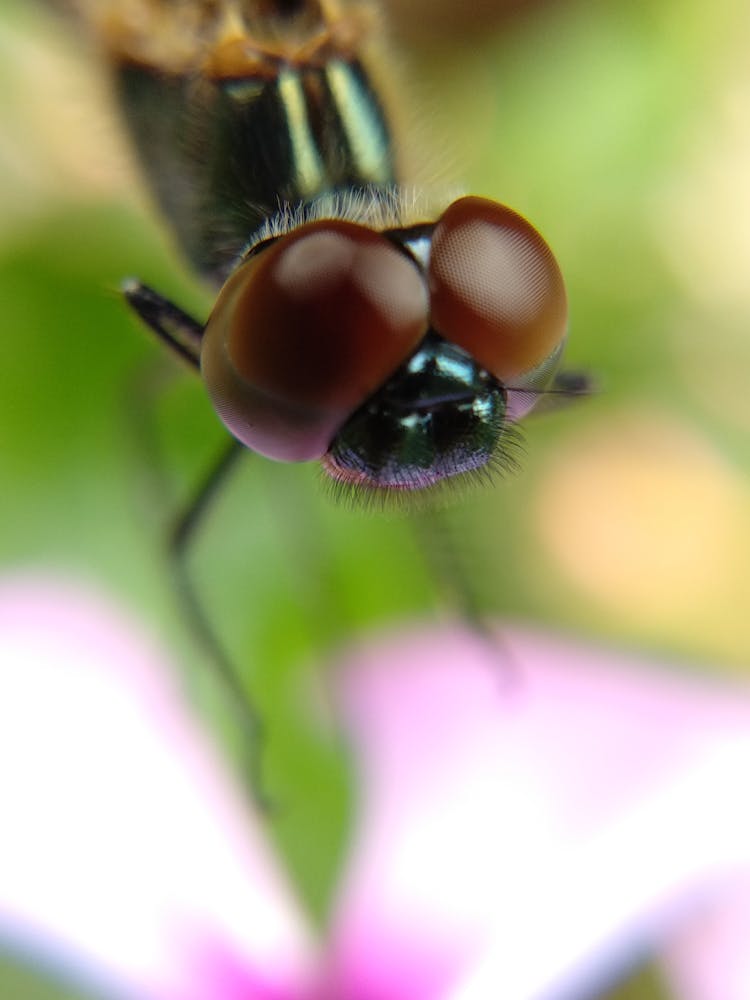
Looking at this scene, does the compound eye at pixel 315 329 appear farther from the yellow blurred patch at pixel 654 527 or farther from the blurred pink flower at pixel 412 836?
the yellow blurred patch at pixel 654 527

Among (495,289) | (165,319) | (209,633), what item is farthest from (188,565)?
(495,289)

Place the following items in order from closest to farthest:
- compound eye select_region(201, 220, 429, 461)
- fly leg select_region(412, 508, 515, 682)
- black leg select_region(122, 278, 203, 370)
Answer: compound eye select_region(201, 220, 429, 461)
black leg select_region(122, 278, 203, 370)
fly leg select_region(412, 508, 515, 682)

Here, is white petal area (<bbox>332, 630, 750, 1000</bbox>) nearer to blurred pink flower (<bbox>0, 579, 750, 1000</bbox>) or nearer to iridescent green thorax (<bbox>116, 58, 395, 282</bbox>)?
blurred pink flower (<bbox>0, 579, 750, 1000</bbox>)

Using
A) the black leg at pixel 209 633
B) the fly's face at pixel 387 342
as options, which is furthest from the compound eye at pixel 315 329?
the black leg at pixel 209 633

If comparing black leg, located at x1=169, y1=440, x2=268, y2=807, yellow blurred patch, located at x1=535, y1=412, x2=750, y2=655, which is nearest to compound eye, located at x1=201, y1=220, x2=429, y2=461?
black leg, located at x1=169, y1=440, x2=268, y2=807

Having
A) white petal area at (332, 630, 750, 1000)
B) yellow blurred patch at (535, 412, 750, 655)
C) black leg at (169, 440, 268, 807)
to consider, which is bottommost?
white petal area at (332, 630, 750, 1000)

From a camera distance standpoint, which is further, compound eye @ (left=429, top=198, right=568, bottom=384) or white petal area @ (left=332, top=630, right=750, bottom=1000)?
white petal area @ (left=332, top=630, right=750, bottom=1000)

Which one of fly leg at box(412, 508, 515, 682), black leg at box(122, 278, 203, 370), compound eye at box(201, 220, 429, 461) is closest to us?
compound eye at box(201, 220, 429, 461)
